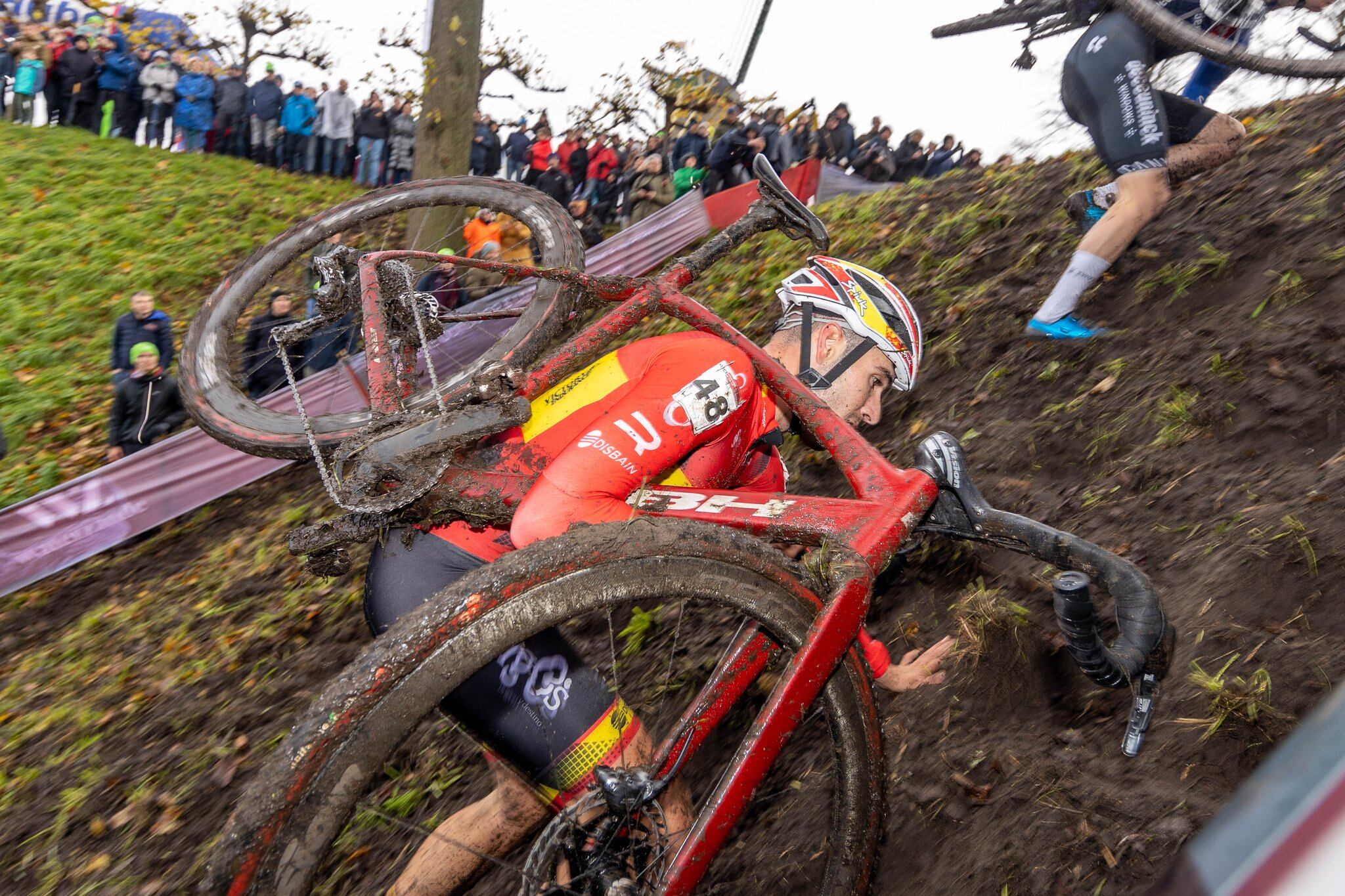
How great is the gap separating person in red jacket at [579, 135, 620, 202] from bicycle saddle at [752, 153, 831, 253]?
11880 millimetres

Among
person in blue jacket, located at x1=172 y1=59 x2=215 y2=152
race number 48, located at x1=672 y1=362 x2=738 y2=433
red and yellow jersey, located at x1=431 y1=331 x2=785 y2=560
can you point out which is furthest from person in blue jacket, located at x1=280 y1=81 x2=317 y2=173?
race number 48, located at x1=672 y1=362 x2=738 y2=433

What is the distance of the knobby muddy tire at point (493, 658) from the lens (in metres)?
1.58

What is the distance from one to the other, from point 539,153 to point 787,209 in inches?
471

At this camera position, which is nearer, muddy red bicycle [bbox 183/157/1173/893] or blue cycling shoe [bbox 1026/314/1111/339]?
muddy red bicycle [bbox 183/157/1173/893]

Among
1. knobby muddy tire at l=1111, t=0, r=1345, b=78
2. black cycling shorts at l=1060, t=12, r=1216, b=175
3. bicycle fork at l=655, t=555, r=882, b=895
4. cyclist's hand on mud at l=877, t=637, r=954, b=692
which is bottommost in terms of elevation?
cyclist's hand on mud at l=877, t=637, r=954, b=692

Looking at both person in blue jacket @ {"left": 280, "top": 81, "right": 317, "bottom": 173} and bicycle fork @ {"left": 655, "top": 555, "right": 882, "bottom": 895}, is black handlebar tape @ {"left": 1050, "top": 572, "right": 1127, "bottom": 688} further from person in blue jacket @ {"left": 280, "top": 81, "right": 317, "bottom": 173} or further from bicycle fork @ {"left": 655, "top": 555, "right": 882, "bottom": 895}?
person in blue jacket @ {"left": 280, "top": 81, "right": 317, "bottom": 173}

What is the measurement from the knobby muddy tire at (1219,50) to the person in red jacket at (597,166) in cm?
1158

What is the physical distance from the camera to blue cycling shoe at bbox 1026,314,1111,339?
4664 mm

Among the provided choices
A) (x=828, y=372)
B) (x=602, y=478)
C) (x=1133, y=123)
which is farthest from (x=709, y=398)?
(x=1133, y=123)

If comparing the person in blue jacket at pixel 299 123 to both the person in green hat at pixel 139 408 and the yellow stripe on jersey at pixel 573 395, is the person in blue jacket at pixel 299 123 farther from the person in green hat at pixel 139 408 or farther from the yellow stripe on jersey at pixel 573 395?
the yellow stripe on jersey at pixel 573 395

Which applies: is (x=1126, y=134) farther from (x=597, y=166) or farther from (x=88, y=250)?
(x=88, y=250)

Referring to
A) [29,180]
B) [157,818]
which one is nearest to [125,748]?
[157,818]

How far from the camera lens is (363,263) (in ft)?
10.2

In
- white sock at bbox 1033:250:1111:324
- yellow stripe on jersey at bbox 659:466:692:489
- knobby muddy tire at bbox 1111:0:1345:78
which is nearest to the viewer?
yellow stripe on jersey at bbox 659:466:692:489
